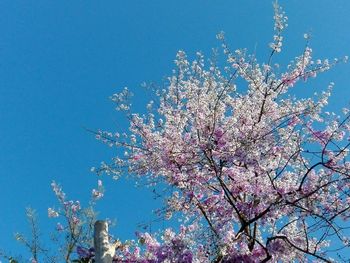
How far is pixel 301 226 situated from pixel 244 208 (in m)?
1.27

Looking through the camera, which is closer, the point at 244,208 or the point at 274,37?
the point at 244,208

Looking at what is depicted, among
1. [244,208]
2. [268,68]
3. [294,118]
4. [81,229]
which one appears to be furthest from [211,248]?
[81,229]

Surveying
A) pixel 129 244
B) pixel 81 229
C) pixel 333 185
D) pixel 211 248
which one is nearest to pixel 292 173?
pixel 333 185

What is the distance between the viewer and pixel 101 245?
18.4ft

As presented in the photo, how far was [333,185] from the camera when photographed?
6.74 metres

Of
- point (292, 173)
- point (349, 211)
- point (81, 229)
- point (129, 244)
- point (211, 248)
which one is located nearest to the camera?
point (211, 248)

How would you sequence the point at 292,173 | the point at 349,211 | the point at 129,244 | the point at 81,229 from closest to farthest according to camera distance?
the point at 349,211, the point at 292,173, the point at 129,244, the point at 81,229

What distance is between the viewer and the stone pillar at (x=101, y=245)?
558 centimetres

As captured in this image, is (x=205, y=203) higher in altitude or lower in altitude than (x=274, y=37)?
lower

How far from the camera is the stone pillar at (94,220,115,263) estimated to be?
5.58 meters

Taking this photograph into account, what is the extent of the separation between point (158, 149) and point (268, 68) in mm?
2273

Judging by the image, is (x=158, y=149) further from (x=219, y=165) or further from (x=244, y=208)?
(x=244, y=208)

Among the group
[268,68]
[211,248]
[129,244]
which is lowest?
[211,248]

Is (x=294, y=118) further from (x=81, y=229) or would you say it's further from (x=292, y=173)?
(x=81, y=229)
